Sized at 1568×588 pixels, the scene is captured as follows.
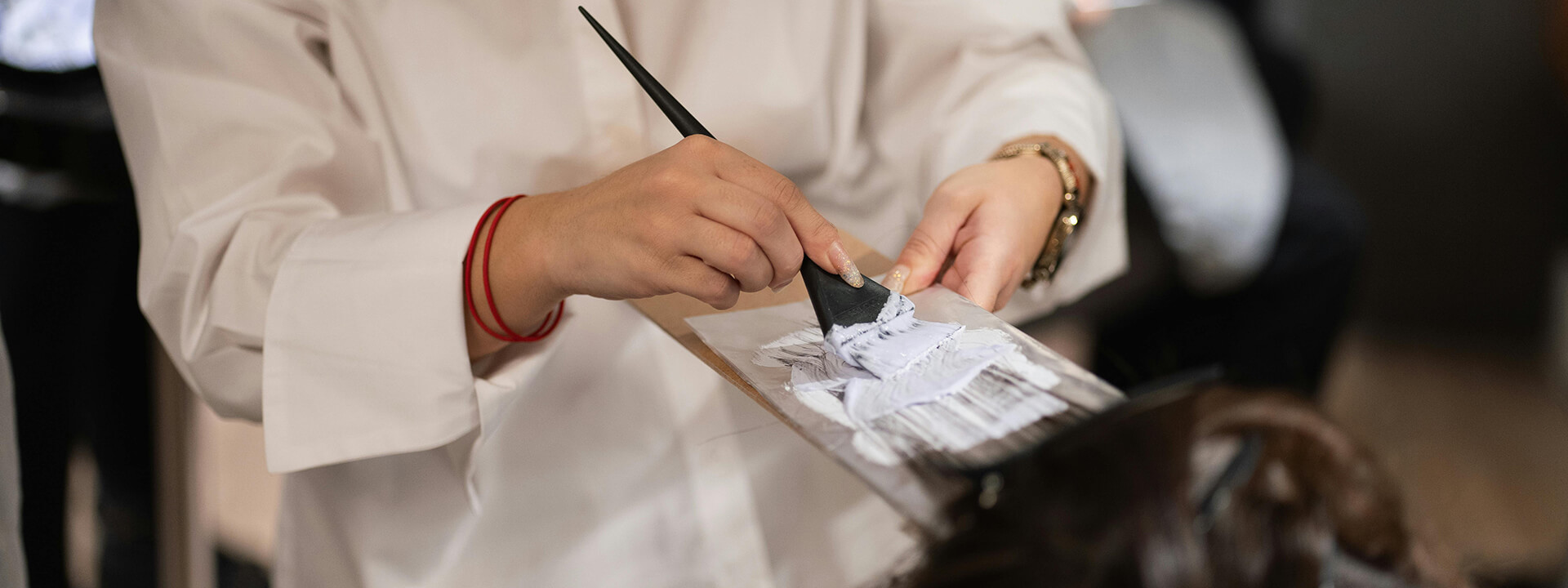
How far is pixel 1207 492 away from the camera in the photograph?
0.31m

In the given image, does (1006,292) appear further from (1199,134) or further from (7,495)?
(1199,134)

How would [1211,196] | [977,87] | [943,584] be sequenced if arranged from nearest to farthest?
[943,584] < [977,87] < [1211,196]

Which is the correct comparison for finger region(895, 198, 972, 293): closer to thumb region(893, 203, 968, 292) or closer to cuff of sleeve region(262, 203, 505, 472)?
thumb region(893, 203, 968, 292)


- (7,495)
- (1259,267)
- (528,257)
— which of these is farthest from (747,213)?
(1259,267)

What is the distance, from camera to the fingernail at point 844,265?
0.46 meters

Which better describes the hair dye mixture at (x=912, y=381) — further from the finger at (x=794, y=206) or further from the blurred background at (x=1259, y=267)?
the blurred background at (x=1259, y=267)

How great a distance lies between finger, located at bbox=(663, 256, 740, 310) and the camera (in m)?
0.44

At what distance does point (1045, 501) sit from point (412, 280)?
1.19 feet

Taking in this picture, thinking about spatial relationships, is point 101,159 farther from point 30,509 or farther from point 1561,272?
point 1561,272

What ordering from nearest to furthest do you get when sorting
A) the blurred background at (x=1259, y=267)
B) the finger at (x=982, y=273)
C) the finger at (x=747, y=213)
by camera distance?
the finger at (x=747, y=213) → the finger at (x=982, y=273) → the blurred background at (x=1259, y=267)

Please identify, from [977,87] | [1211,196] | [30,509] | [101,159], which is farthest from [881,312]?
[1211,196]

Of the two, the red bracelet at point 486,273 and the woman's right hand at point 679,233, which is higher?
the woman's right hand at point 679,233

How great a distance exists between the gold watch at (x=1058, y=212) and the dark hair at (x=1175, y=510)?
0.29m

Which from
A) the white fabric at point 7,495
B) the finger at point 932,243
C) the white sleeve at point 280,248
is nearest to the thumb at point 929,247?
the finger at point 932,243
